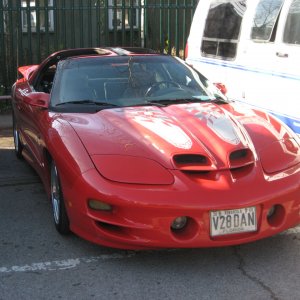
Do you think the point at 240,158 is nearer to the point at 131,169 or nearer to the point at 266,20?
the point at 131,169

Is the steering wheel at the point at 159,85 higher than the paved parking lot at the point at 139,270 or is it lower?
higher

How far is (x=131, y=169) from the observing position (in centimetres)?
A: 362

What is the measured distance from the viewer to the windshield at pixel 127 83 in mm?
4762

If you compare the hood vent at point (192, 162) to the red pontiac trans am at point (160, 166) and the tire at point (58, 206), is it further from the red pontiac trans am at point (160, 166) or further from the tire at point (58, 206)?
the tire at point (58, 206)

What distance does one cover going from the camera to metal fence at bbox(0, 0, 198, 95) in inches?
384

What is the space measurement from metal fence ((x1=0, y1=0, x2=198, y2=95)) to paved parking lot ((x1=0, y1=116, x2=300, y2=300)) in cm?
607

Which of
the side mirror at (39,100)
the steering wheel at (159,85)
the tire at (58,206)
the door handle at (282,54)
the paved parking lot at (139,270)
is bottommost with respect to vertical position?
the paved parking lot at (139,270)

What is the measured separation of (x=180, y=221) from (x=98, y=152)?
2.49 ft

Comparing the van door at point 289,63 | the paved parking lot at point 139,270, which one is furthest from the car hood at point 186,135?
the van door at point 289,63

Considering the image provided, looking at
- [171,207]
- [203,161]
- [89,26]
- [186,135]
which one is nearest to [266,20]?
[186,135]

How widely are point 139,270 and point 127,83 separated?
1920mm

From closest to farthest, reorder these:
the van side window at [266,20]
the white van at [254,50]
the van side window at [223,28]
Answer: the white van at [254,50]
the van side window at [266,20]
the van side window at [223,28]

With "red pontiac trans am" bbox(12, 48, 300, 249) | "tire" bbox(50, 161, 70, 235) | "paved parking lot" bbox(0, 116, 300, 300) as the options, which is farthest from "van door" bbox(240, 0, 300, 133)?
"tire" bbox(50, 161, 70, 235)

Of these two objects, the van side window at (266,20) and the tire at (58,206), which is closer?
the tire at (58,206)
